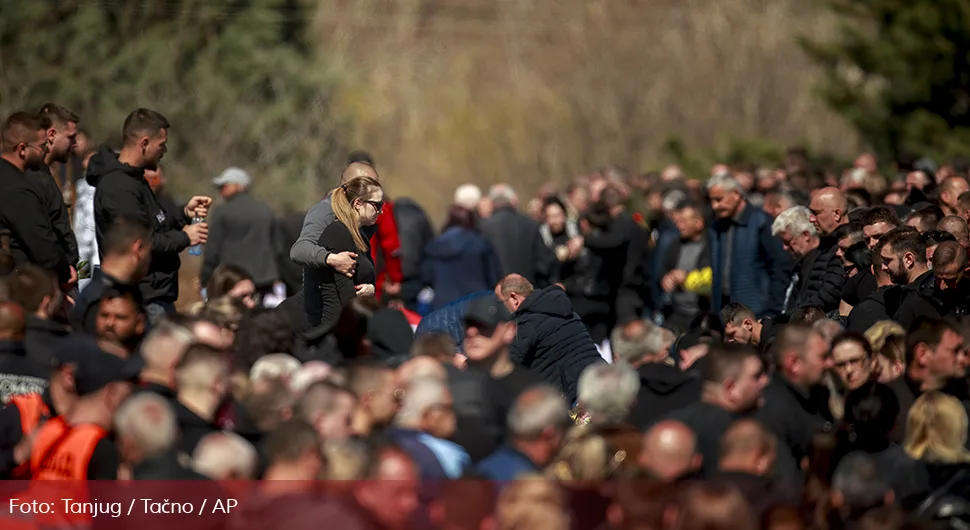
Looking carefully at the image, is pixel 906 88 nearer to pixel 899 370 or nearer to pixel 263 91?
pixel 263 91

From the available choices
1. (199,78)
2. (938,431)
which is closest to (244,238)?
(938,431)

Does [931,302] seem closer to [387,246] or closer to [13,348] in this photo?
[13,348]

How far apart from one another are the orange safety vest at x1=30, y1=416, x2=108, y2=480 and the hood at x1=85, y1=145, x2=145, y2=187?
3.18 metres

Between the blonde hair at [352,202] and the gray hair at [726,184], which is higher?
the blonde hair at [352,202]

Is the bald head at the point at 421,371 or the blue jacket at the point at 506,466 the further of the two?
the bald head at the point at 421,371

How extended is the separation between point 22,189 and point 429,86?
3881 cm

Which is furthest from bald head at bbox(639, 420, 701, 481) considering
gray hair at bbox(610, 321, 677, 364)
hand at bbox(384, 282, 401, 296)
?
hand at bbox(384, 282, 401, 296)

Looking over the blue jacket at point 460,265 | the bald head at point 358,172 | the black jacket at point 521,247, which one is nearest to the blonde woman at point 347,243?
the bald head at point 358,172

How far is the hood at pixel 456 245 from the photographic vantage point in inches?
614

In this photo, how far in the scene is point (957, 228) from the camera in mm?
10742

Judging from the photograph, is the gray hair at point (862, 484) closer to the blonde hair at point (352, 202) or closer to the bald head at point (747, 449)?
the bald head at point (747, 449)

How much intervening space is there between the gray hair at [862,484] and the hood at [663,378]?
1327mm

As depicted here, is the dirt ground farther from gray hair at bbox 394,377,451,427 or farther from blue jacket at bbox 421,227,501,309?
gray hair at bbox 394,377,451,427

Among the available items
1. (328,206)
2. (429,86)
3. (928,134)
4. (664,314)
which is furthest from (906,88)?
(429,86)
